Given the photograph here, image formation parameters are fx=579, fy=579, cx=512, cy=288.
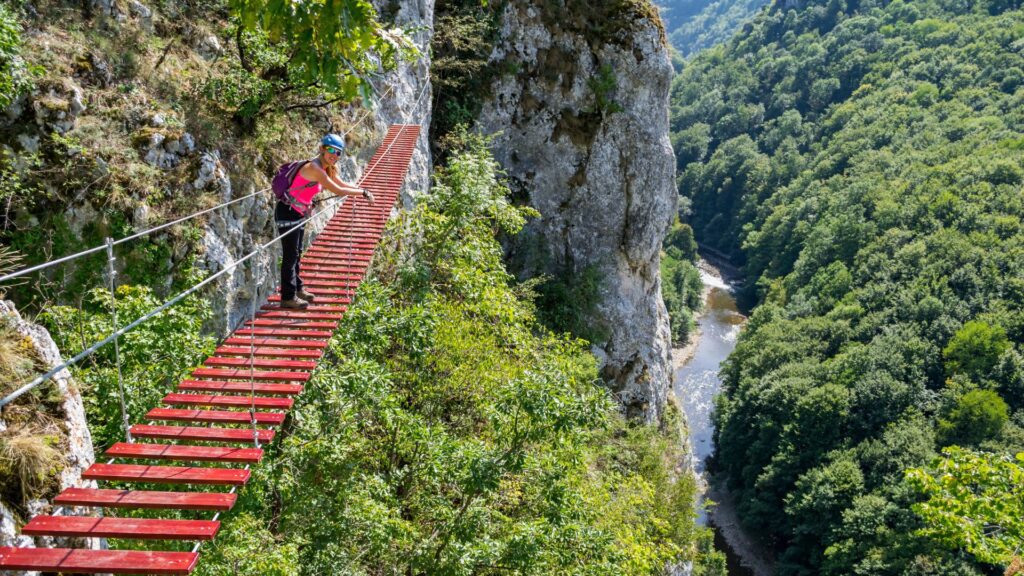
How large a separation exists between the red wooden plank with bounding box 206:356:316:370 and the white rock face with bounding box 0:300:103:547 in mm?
1323

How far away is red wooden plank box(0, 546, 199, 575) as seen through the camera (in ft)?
11.0

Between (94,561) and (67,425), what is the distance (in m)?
1.39

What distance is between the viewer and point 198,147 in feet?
25.0

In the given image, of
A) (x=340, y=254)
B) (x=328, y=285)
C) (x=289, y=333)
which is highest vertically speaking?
(x=340, y=254)

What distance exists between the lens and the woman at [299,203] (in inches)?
286

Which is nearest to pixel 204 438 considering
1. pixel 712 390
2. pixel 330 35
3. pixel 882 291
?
pixel 330 35

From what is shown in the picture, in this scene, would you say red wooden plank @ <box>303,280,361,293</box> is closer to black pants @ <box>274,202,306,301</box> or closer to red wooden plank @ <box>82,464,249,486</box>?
black pants @ <box>274,202,306,301</box>

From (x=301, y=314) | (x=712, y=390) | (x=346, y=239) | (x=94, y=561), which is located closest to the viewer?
(x=94, y=561)

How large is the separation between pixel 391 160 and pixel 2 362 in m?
9.66

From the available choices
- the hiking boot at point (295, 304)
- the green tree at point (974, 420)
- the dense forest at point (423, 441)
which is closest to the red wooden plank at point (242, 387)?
the dense forest at point (423, 441)

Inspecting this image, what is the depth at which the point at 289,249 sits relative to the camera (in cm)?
730

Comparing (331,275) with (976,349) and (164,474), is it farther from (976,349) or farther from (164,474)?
(976,349)

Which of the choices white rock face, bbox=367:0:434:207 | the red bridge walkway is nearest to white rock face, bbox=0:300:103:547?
the red bridge walkway

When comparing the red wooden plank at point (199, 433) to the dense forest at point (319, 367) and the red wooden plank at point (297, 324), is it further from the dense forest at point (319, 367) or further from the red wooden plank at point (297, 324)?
the red wooden plank at point (297, 324)
